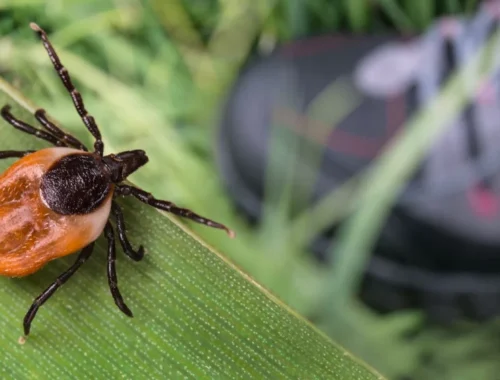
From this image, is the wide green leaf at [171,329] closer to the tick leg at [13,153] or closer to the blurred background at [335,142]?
the tick leg at [13,153]

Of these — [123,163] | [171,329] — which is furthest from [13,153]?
[171,329]

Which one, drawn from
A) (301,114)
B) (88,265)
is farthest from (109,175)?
(301,114)

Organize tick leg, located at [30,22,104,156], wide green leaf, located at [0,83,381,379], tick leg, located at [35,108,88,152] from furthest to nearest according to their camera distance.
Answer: tick leg, located at [30,22,104,156]
tick leg, located at [35,108,88,152]
wide green leaf, located at [0,83,381,379]

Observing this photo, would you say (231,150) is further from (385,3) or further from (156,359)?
(156,359)

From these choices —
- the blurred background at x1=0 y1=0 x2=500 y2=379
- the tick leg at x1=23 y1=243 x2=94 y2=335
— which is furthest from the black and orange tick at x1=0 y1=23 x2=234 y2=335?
the blurred background at x1=0 y1=0 x2=500 y2=379

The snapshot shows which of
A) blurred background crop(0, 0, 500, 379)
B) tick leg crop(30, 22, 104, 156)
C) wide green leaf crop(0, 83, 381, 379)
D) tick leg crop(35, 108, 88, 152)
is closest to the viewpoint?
wide green leaf crop(0, 83, 381, 379)

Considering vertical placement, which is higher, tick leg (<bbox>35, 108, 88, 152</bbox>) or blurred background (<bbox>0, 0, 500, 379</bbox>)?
blurred background (<bbox>0, 0, 500, 379</bbox>)

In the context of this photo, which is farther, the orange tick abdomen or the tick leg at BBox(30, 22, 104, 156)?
the tick leg at BBox(30, 22, 104, 156)

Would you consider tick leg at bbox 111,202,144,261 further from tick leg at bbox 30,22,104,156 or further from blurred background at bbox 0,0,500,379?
blurred background at bbox 0,0,500,379

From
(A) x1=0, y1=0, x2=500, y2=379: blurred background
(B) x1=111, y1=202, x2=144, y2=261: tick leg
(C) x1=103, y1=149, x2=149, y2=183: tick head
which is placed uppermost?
(A) x1=0, y1=0, x2=500, y2=379: blurred background
